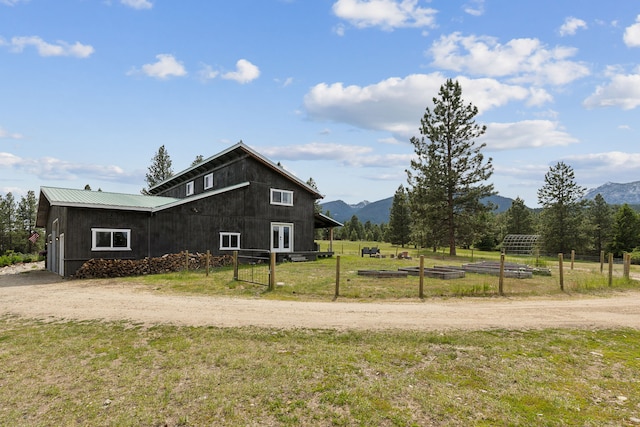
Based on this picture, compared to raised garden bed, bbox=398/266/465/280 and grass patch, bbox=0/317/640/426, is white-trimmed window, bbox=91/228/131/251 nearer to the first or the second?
grass patch, bbox=0/317/640/426

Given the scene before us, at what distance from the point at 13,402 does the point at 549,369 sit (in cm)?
812

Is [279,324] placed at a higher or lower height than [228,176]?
lower

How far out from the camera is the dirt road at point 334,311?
9.18 m

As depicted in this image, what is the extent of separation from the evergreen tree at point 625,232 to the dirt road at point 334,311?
164 feet

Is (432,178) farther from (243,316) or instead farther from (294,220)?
(243,316)

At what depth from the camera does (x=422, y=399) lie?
16.8ft

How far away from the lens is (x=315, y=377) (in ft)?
19.2

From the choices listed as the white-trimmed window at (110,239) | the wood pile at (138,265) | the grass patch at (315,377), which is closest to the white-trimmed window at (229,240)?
the wood pile at (138,265)

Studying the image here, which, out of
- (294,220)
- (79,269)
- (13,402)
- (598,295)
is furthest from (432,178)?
(13,402)

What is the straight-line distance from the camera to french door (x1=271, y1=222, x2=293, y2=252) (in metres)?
27.1

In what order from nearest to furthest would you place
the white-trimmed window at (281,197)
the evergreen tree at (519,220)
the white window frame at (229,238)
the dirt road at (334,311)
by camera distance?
the dirt road at (334,311) < the white window frame at (229,238) < the white-trimmed window at (281,197) < the evergreen tree at (519,220)

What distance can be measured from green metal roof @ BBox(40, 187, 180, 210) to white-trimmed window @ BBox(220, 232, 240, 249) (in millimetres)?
4495

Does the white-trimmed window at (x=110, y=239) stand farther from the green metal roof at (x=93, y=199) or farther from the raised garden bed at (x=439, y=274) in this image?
the raised garden bed at (x=439, y=274)

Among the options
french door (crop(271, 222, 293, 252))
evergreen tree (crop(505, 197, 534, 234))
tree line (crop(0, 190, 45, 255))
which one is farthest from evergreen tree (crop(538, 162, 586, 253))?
tree line (crop(0, 190, 45, 255))
